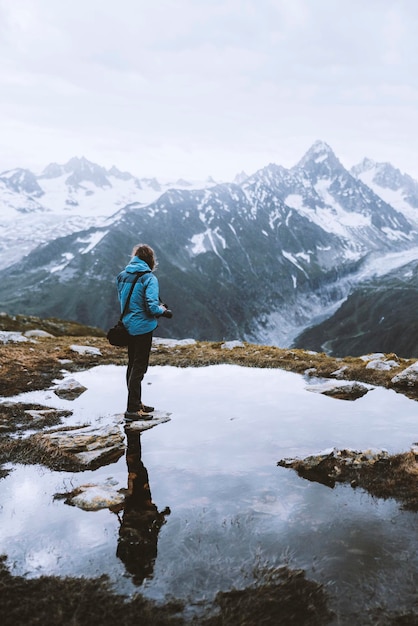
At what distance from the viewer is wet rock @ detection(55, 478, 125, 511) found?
6.34 m

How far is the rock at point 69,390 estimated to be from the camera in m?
13.9

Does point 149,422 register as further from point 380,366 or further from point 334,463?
point 380,366

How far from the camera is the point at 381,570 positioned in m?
4.73

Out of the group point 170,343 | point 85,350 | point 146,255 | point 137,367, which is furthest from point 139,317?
point 170,343

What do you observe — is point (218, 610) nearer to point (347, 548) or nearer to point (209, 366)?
point (347, 548)

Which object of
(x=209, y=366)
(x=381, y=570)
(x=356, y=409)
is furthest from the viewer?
(x=209, y=366)

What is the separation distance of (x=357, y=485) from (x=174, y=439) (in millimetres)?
3931

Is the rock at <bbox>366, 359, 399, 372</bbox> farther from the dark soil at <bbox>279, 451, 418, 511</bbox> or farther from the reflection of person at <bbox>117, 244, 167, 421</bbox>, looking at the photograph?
the reflection of person at <bbox>117, 244, 167, 421</bbox>

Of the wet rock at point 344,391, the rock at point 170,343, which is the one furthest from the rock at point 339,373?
the rock at point 170,343

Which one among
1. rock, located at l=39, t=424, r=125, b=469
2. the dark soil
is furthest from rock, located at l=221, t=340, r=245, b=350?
the dark soil

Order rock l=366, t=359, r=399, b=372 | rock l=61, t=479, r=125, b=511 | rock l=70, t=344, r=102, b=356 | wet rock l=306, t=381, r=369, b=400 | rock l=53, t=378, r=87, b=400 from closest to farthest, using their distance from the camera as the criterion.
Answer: rock l=61, t=479, r=125, b=511
wet rock l=306, t=381, r=369, b=400
rock l=53, t=378, r=87, b=400
rock l=366, t=359, r=399, b=372
rock l=70, t=344, r=102, b=356

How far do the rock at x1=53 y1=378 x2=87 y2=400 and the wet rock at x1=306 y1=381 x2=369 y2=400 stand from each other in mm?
7792

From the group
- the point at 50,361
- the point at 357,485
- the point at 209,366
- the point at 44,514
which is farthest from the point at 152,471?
the point at 50,361

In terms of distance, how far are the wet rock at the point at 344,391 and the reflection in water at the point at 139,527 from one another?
24.6ft
